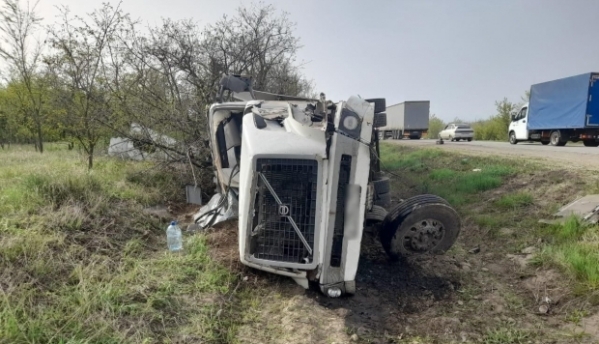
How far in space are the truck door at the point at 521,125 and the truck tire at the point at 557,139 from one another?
193cm

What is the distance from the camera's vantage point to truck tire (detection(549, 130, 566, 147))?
1630 centimetres

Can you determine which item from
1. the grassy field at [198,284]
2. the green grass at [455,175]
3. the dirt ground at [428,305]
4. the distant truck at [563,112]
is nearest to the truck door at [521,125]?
the distant truck at [563,112]

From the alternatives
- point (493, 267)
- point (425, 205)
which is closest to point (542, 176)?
point (493, 267)

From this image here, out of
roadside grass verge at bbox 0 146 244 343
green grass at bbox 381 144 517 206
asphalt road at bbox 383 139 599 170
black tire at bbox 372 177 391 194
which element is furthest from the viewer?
asphalt road at bbox 383 139 599 170

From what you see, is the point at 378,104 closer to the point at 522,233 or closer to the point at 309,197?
the point at 309,197

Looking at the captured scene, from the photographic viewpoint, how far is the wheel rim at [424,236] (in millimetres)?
3783

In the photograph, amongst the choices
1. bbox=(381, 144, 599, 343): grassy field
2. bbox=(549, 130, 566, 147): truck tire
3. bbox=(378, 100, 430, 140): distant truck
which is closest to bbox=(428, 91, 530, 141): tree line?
bbox=(378, 100, 430, 140): distant truck

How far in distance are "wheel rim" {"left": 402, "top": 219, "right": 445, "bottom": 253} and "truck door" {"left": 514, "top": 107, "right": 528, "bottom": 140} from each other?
18.4 m

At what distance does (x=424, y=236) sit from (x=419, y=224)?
16 cm

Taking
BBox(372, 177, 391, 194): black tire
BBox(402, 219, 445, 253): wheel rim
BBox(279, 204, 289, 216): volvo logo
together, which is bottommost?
BBox(402, 219, 445, 253): wheel rim

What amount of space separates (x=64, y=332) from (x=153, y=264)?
3.74 feet

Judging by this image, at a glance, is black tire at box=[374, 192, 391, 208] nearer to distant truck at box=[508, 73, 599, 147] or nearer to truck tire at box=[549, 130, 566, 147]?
distant truck at box=[508, 73, 599, 147]

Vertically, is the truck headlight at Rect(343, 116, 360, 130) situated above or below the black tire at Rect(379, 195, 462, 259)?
above

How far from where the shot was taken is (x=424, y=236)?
3.81 meters
